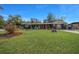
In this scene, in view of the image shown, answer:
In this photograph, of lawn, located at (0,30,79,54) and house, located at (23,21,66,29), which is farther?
house, located at (23,21,66,29)

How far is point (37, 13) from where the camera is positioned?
11.2 feet

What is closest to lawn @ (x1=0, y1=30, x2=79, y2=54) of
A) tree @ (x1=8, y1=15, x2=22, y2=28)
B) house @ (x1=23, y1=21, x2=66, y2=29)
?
house @ (x1=23, y1=21, x2=66, y2=29)

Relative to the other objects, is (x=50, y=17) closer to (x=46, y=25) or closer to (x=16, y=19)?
(x=46, y=25)

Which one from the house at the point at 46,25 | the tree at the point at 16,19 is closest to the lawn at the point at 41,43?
the house at the point at 46,25

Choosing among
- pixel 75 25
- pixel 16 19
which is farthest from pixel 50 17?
pixel 16 19

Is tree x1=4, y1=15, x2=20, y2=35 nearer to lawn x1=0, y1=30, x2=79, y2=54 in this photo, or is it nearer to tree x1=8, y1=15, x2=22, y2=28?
tree x1=8, y1=15, x2=22, y2=28

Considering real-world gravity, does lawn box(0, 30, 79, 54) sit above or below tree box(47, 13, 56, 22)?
below

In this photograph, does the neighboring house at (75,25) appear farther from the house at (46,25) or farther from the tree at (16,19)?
the tree at (16,19)

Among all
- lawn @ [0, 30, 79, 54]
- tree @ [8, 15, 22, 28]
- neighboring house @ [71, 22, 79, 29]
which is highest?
tree @ [8, 15, 22, 28]

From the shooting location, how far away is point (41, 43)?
342 centimetres

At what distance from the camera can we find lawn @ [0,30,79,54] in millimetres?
3367

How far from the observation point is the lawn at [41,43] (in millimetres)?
3367
